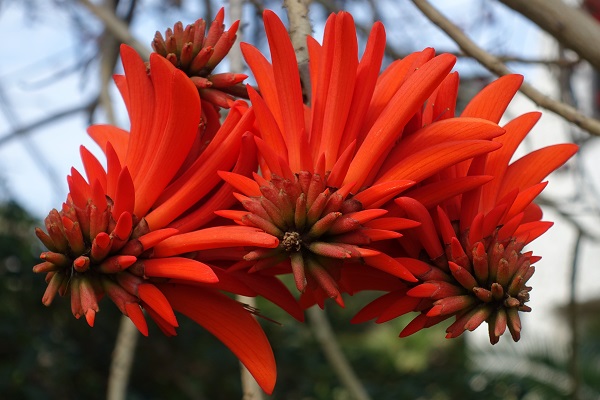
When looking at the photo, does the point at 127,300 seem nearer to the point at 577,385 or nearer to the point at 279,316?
the point at 577,385

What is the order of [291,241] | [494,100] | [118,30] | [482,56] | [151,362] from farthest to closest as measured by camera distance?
[151,362] < [118,30] < [482,56] < [494,100] < [291,241]

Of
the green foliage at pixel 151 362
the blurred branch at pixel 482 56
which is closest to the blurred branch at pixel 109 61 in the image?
the green foliage at pixel 151 362

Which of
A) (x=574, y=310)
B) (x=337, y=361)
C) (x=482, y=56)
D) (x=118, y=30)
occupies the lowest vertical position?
(x=337, y=361)

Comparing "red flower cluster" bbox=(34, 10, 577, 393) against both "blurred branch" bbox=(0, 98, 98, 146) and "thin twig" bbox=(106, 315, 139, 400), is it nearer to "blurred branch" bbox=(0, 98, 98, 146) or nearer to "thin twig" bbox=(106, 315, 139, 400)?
"thin twig" bbox=(106, 315, 139, 400)

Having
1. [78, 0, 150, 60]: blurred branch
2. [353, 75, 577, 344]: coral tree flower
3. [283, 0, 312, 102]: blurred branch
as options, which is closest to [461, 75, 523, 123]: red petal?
[353, 75, 577, 344]: coral tree flower

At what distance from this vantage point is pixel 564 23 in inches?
39.1

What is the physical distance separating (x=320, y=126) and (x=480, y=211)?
0.15 meters

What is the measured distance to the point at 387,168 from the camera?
2.02 feet

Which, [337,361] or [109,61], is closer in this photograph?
[337,361]

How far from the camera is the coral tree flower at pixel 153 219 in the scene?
1.89ft

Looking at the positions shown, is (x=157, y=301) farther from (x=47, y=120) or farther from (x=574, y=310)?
(x=47, y=120)

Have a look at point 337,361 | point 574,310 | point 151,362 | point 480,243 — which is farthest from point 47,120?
point 480,243

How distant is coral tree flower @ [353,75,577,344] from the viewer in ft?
1.90

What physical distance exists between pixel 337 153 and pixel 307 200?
0.24 feet
